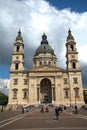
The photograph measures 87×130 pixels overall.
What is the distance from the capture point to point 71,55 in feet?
248

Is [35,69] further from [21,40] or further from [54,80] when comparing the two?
[21,40]

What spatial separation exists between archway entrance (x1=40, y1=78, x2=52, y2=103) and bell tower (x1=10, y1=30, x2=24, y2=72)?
1038 cm

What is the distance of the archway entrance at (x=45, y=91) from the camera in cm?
7562

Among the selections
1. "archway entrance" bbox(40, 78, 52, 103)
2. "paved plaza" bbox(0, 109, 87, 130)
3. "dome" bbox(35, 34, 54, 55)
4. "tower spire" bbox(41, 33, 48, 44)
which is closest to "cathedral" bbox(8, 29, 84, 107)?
"archway entrance" bbox(40, 78, 52, 103)

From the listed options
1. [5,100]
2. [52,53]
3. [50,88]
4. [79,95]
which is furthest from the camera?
[5,100]

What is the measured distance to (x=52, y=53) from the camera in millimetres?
→ 89562

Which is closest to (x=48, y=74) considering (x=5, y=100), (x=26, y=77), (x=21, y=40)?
(x=26, y=77)

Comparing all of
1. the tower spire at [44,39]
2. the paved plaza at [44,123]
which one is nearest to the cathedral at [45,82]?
the tower spire at [44,39]

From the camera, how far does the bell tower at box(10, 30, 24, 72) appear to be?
73.9 meters

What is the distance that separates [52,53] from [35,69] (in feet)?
63.7

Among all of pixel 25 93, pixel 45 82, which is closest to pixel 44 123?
pixel 25 93

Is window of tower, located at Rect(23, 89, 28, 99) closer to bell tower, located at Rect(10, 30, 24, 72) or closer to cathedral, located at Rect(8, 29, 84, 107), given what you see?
cathedral, located at Rect(8, 29, 84, 107)

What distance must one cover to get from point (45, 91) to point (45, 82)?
349 centimetres

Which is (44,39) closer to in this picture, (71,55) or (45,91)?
(71,55)
